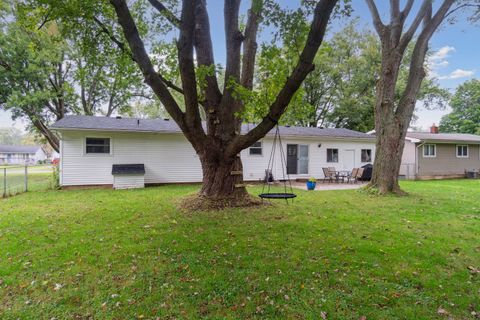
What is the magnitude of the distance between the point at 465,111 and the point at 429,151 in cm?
2359

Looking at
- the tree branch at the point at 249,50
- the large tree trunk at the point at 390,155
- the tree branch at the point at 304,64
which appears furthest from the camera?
the large tree trunk at the point at 390,155

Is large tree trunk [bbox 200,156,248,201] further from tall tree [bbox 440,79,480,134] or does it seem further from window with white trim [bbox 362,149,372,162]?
tall tree [bbox 440,79,480,134]

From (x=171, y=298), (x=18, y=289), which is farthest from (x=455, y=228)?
(x=18, y=289)

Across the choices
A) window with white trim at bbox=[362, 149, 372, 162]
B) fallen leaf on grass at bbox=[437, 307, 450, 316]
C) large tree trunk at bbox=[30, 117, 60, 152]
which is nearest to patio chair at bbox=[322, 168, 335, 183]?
window with white trim at bbox=[362, 149, 372, 162]

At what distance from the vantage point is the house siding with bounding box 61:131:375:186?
420 inches

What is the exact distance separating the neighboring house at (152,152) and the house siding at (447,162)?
15.5ft

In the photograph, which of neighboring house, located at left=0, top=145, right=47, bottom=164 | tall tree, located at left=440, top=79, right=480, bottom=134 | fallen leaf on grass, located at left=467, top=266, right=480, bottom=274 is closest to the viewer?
fallen leaf on grass, located at left=467, top=266, right=480, bottom=274

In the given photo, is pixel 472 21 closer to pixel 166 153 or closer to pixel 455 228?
pixel 455 228

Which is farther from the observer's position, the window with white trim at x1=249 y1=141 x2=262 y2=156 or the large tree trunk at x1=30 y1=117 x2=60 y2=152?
the large tree trunk at x1=30 y1=117 x2=60 y2=152

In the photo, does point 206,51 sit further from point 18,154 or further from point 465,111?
point 18,154

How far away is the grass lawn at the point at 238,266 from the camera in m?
2.60

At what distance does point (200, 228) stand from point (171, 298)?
2297 mm

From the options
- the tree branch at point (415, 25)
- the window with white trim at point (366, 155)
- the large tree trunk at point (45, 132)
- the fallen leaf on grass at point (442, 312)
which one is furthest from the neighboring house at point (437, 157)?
the large tree trunk at point (45, 132)

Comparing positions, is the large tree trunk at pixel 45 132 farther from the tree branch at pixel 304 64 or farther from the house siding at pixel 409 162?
the house siding at pixel 409 162
